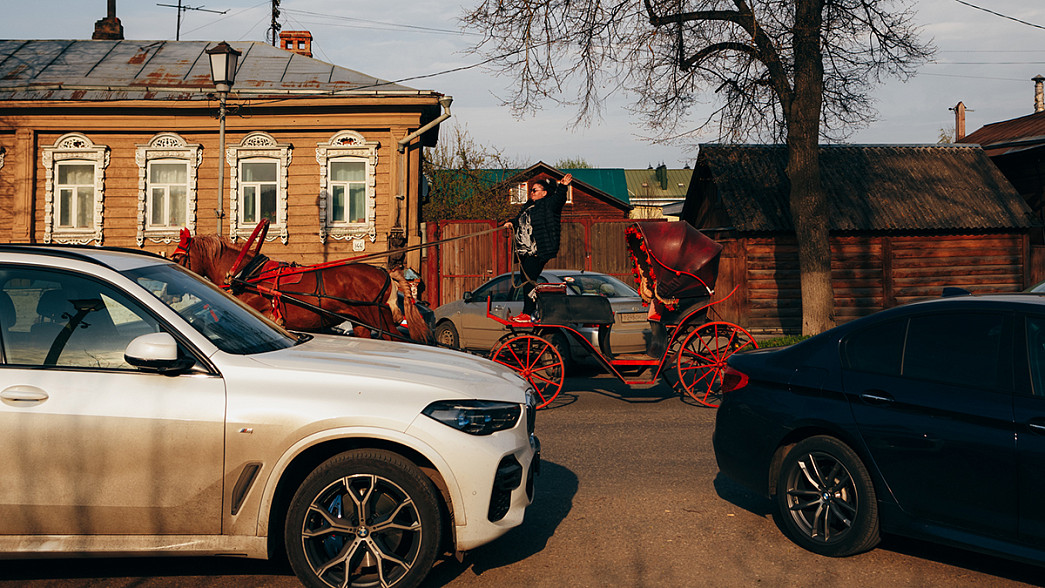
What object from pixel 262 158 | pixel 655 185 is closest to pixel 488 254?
pixel 262 158

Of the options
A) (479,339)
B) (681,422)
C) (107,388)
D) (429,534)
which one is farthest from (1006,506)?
(479,339)

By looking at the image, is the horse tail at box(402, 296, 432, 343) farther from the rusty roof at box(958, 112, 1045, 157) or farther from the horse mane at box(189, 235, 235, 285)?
the rusty roof at box(958, 112, 1045, 157)

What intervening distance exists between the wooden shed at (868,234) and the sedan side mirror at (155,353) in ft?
65.3

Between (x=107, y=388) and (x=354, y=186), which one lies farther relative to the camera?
(x=354, y=186)

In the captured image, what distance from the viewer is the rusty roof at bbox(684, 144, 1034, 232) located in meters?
23.5

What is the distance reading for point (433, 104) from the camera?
71.7 feet

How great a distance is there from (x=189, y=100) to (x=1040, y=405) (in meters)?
21.3

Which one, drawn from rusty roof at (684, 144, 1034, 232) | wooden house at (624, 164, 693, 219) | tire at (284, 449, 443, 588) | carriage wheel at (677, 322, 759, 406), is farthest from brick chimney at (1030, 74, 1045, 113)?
tire at (284, 449, 443, 588)

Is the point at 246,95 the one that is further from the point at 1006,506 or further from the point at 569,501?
the point at 1006,506

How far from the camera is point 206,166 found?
22.3 metres

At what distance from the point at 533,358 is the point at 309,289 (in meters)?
2.86

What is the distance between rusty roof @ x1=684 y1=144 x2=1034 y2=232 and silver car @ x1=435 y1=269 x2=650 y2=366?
9.96 metres

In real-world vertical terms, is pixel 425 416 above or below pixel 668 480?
above

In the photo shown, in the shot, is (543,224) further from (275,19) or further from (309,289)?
(275,19)
